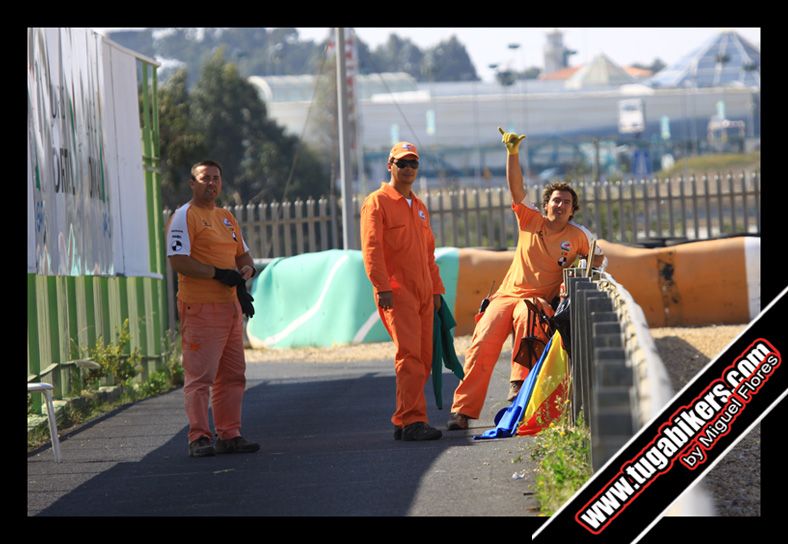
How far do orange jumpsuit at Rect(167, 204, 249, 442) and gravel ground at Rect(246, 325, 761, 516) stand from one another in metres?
3.11

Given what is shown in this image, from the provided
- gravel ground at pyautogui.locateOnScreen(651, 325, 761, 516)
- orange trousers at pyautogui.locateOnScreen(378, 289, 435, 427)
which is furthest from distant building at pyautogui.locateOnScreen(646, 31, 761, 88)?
orange trousers at pyautogui.locateOnScreen(378, 289, 435, 427)

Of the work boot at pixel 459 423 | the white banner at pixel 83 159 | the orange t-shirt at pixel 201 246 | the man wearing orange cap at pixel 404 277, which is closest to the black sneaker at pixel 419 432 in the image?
the man wearing orange cap at pixel 404 277

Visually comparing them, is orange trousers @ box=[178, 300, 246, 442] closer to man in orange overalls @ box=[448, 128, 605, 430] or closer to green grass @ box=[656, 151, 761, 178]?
man in orange overalls @ box=[448, 128, 605, 430]

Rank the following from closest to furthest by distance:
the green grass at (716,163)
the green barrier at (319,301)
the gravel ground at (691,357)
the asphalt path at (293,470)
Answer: the asphalt path at (293,470), the gravel ground at (691,357), the green barrier at (319,301), the green grass at (716,163)

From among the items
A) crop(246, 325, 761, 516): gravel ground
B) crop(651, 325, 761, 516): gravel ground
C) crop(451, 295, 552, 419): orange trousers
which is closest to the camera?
crop(651, 325, 761, 516): gravel ground

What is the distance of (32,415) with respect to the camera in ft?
36.1

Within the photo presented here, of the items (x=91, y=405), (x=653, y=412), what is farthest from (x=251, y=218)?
(x=653, y=412)

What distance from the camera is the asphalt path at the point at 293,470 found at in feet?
24.1

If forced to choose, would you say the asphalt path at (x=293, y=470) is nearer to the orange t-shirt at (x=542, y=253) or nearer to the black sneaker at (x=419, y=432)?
the black sneaker at (x=419, y=432)

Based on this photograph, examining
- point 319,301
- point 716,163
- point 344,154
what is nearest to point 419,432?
point 319,301

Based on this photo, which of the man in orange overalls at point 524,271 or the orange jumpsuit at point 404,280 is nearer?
the orange jumpsuit at point 404,280

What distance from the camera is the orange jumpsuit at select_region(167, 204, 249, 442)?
374 inches

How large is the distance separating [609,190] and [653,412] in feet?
62.5

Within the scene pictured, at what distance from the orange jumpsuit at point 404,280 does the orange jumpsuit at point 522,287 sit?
12.6 inches
